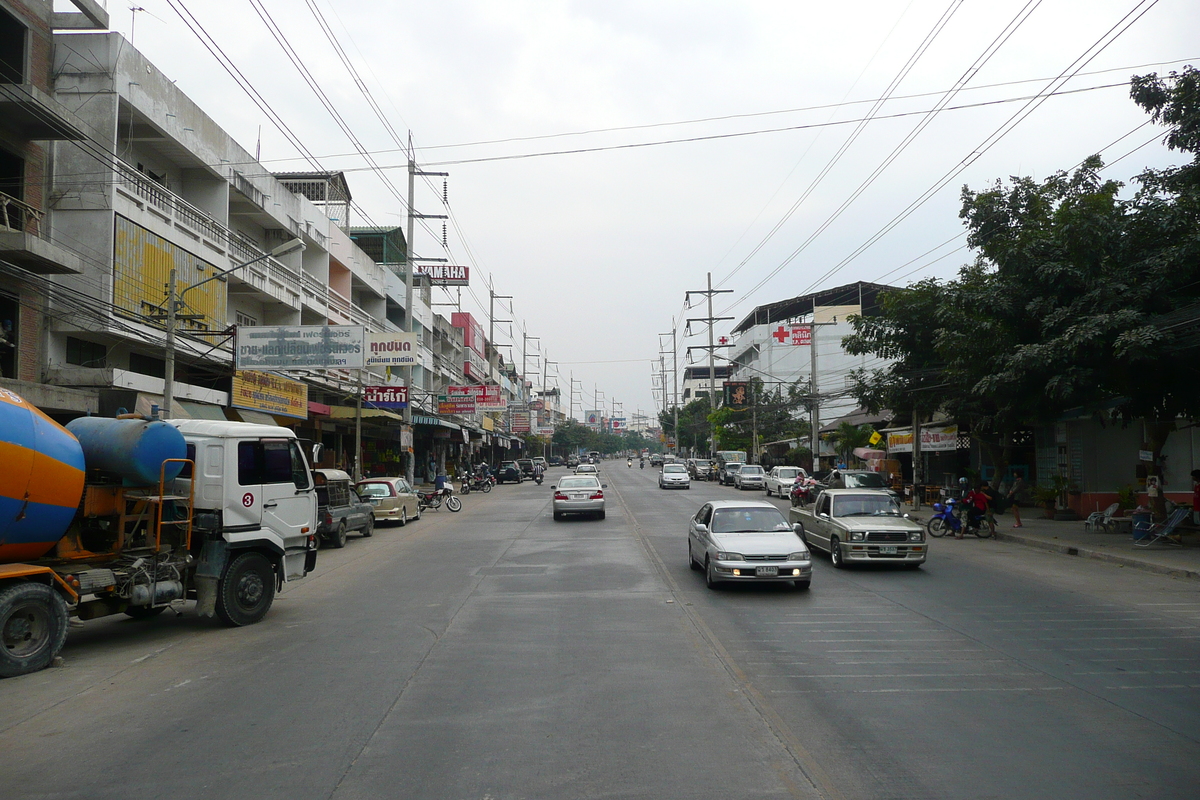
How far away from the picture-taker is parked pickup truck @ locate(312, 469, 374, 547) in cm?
2198

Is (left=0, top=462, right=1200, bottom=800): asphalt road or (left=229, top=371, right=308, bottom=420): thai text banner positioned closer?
(left=0, top=462, right=1200, bottom=800): asphalt road

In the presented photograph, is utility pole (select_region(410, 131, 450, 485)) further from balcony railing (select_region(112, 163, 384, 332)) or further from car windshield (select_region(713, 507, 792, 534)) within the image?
car windshield (select_region(713, 507, 792, 534))

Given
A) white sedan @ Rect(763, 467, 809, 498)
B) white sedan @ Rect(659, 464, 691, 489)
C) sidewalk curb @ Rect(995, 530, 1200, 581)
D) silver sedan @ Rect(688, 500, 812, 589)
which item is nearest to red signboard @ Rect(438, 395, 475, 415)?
white sedan @ Rect(659, 464, 691, 489)

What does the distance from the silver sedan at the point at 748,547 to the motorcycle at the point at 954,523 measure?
11.4 metres

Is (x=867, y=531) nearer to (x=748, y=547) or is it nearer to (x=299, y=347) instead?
(x=748, y=547)

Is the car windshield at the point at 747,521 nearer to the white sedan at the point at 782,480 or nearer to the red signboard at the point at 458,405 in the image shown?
the white sedan at the point at 782,480

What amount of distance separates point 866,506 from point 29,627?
1424 cm

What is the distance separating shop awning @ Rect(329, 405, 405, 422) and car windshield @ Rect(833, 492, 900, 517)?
23642 millimetres

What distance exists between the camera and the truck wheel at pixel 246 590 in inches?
443

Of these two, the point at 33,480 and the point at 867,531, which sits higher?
the point at 33,480

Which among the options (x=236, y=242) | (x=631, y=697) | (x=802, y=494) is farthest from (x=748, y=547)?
(x=236, y=242)

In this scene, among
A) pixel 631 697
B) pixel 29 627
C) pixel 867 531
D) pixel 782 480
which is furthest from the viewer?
pixel 782 480

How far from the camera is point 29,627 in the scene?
9.00 meters

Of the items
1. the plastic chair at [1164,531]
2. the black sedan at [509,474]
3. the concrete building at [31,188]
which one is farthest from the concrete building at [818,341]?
the concrete building at [31,188]
